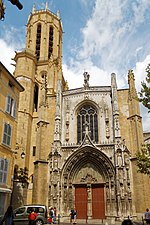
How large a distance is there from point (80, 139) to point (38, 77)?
11288 millimetres

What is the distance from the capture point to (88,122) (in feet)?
74.7

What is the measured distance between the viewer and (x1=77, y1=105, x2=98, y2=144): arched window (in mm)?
22172

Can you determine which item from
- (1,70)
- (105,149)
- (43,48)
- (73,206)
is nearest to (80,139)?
(105,149)

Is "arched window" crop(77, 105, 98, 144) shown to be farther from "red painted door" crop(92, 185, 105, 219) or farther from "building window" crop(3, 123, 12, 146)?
"building window" crop(3, 123, 12, 146)

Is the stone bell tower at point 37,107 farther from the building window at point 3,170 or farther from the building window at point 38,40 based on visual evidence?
the building window at point 3,170

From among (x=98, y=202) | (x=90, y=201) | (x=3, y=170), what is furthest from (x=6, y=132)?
(x=98, y=202)

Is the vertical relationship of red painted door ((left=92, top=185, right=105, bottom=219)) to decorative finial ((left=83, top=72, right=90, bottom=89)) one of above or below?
below

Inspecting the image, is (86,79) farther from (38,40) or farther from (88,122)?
(38,40)

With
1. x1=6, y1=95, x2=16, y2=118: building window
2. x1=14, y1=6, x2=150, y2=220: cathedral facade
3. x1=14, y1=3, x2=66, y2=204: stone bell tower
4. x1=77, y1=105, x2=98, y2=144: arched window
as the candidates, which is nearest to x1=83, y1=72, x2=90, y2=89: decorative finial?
x1=14, y1=6, x2=150, y2=220: cathedral facade

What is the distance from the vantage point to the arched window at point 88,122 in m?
22.2

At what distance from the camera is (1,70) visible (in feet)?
47.6

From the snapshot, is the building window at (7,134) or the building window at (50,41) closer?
the building window at (7,134)

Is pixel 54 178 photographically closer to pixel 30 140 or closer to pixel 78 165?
pixel 78 165

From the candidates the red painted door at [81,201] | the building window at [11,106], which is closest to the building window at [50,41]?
the building window at [11,106]
